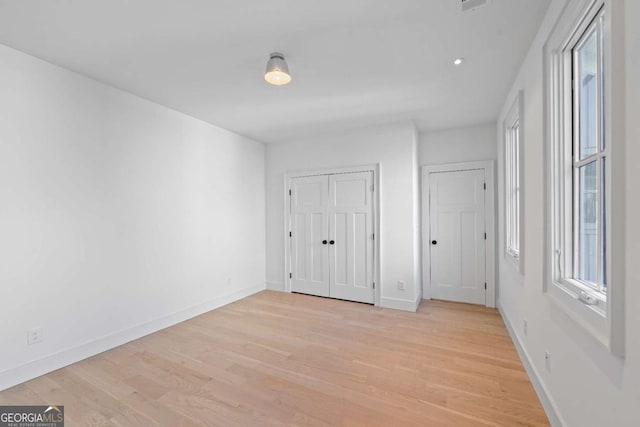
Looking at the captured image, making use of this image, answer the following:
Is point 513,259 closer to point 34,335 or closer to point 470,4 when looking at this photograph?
point 470,4

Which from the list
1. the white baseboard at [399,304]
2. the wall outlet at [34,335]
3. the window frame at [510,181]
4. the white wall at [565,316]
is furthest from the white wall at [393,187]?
the wall outlet at [34,335]

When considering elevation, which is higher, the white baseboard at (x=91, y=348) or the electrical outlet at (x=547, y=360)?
the electrical outlet at (x=547, y=360)

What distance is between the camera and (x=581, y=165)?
→ 4.93ft

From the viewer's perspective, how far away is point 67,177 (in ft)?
7.89

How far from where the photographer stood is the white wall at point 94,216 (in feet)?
6.96

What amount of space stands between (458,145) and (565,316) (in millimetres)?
2963

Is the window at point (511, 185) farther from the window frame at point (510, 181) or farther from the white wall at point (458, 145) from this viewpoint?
the white wall at point (458, 145)

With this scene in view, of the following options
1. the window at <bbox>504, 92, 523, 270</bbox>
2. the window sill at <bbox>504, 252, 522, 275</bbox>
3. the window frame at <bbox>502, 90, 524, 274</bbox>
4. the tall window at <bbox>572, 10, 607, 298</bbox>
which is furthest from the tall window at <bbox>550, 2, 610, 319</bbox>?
the window at <bbox>504, 92, 523, 270</bbox>

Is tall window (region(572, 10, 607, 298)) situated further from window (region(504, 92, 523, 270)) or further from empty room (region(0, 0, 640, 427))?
window (region(504, 92, 523, 270))

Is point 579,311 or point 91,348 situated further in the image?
point 91,348

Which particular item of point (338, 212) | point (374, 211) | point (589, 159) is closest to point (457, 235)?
point (374, 211)

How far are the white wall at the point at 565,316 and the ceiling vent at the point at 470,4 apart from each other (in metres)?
0.38

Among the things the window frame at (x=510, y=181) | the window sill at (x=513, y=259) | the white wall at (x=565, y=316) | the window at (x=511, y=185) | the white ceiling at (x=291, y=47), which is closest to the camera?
the white wall at (x=565, y=316)

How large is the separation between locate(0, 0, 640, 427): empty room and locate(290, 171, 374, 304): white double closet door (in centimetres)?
5
